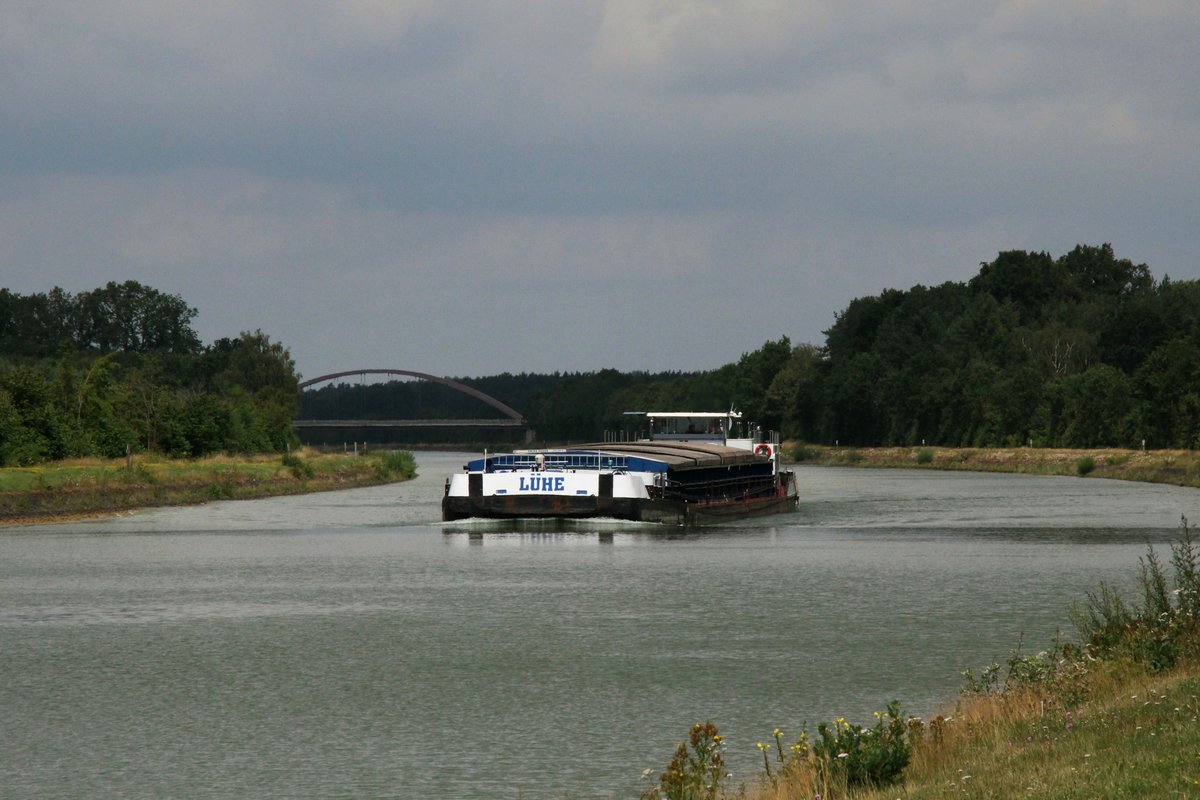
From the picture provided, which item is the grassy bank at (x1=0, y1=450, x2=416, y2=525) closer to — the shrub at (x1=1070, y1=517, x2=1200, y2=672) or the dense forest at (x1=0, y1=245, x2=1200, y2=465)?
the dense forest at (x1=0, y1=245, x2=1200, y2=465)

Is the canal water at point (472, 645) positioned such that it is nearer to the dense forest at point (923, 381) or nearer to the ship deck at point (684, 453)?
the ship deck at point (684, 453)

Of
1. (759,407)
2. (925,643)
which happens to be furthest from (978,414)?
(925,643)

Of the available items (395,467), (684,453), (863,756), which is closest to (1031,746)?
(863,756)

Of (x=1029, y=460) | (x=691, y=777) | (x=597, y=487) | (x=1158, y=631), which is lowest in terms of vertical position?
(x=691, y=777)

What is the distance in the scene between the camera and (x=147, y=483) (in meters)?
73.4

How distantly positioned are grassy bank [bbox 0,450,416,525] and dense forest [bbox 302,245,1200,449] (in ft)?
183

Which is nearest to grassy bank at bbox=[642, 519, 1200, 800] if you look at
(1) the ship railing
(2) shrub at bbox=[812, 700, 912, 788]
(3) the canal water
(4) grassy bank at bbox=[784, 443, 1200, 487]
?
(2) shrub at bbox=[812, 700, 912, 788]

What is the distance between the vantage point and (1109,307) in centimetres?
16050

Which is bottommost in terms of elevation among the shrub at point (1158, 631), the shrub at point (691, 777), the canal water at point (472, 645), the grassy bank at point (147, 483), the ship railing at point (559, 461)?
the canal water at point (472, 645)

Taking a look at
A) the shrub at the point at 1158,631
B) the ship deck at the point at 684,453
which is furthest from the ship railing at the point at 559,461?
the shrub at the point at 1158,631

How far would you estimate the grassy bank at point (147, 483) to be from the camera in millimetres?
62688

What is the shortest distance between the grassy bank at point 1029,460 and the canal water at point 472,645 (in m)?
43.9

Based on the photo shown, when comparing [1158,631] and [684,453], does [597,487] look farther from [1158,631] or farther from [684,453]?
[1158,631]

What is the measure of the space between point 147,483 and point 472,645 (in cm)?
4980
